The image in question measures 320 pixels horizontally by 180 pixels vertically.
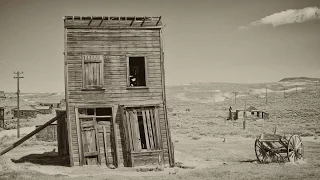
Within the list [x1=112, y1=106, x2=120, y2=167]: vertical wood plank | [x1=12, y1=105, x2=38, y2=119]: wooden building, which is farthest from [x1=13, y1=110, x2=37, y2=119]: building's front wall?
[x1=112, y1=106, x2=120, y2=167]: vertical wood plank

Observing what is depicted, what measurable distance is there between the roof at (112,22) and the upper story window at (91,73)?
181 cm

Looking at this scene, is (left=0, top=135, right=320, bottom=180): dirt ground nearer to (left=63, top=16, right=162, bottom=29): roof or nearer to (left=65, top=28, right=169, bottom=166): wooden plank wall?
(left=65, top=28, right=169, bottom=166): wooden plank wall

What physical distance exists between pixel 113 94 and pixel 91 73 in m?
1.63

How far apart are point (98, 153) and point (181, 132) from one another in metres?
20.4

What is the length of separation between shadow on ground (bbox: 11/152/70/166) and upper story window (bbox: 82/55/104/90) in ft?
15.1

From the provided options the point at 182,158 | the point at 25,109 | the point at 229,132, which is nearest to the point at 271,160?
the point at 182,158

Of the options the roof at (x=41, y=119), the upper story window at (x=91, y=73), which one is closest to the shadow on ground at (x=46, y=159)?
the upper story window at (x=91, y=73)

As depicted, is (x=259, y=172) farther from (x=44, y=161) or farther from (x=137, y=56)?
(x=44, y=161)

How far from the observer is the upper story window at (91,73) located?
16109mm

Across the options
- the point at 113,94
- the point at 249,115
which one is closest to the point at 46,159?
the point at 113,94

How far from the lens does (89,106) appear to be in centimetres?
1600

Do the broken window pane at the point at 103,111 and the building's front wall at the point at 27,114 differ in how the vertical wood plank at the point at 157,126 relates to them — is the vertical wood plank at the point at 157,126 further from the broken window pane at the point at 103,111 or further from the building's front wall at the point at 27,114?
the building's front wall at the point at 27,114

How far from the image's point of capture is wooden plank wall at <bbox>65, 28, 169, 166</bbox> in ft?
52.5

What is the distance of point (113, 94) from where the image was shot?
53.5ft
